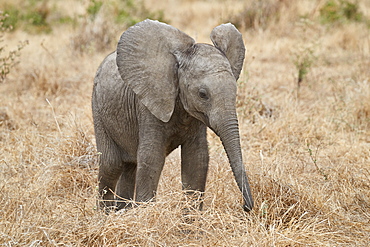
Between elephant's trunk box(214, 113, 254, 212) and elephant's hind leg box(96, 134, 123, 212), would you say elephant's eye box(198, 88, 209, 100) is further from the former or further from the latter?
elephant's hind leg box(96, 134, 123, 212)

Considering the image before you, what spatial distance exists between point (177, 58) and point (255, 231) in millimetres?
1165

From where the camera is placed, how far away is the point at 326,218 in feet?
12.8

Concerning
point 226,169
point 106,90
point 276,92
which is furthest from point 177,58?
point 276,92

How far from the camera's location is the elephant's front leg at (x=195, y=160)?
149 inches

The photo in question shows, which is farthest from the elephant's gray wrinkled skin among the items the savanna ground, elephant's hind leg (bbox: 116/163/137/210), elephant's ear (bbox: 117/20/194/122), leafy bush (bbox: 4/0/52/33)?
leafy bush (bbox: 4/0/52/33)

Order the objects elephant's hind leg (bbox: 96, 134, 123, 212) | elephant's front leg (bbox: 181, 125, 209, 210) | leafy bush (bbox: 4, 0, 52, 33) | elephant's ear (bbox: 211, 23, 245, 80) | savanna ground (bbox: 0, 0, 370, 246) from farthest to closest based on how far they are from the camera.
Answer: leafy bush (bbox: 4, 0, 52, 33)
elephant's hind leg (bbox: 96, 134, 123, 212)
elephant's front leg (bbox: 181, 125, 209, 210)
elephant's ear (bbox: 211, 23, 245, 80)
savanna ground (bbox: 0, 0, 370, 246)

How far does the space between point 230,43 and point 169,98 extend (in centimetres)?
59

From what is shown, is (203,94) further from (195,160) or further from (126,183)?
(126,183)

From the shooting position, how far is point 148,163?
11.8 ft

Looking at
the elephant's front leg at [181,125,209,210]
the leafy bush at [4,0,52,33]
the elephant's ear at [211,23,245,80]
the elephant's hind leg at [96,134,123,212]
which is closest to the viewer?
the elephant's ear at [211,23,245,80]

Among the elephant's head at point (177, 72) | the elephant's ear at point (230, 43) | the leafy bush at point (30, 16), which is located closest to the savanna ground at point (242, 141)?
the leafy bush at point (30, 16)

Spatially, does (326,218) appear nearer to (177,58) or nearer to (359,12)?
(177,58)

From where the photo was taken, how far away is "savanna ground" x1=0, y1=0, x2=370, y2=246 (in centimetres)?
346

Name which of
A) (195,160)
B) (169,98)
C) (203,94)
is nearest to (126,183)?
(195,160)
